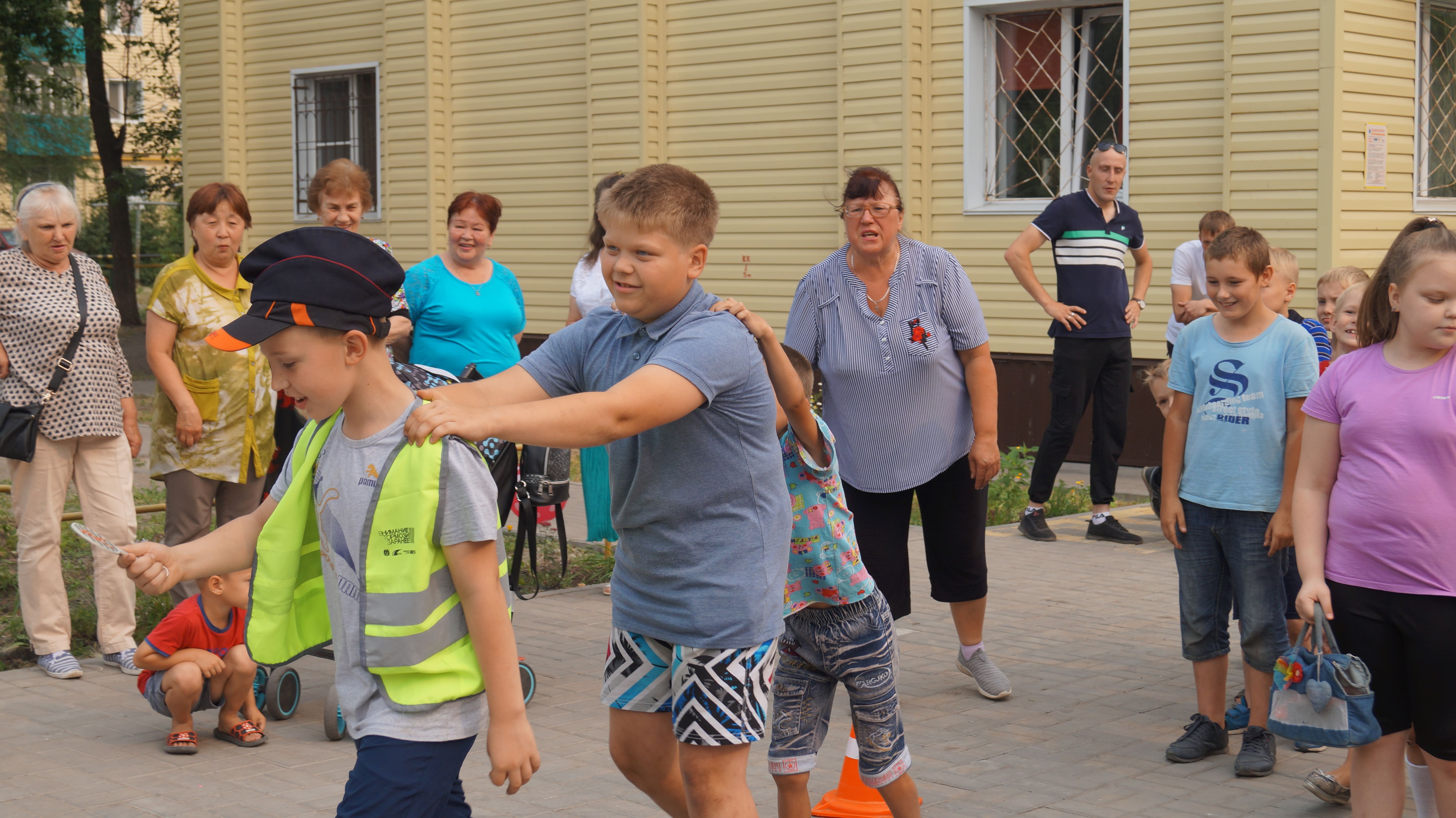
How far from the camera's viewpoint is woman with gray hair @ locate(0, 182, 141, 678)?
253 inches

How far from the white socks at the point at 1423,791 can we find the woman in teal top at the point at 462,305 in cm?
406

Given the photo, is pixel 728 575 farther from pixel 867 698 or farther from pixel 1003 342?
pixel 1003 342

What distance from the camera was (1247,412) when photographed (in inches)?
198

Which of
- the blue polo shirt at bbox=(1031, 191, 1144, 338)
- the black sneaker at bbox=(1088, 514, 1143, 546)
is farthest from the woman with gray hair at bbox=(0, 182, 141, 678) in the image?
the black sneaker at bbox=(1088, 514, 1143, 546)

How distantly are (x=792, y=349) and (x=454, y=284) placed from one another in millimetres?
2669

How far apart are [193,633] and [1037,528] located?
588 cm

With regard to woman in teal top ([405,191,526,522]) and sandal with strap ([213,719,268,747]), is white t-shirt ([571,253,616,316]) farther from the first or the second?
sandal with strap ([213,719,268,747])

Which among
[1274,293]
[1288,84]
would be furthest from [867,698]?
[1288,84]

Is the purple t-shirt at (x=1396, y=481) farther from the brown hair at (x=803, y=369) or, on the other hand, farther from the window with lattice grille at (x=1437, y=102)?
the window with lattice grille at (x=1437, y=102)

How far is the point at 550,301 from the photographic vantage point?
16.0 metres

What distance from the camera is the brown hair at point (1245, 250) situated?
4953mm

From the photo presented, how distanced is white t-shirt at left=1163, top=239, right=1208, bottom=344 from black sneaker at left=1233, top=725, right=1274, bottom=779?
15.5 feet

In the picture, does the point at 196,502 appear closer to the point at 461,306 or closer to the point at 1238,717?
the point at 461,306

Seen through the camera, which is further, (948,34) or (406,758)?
(948,34)
